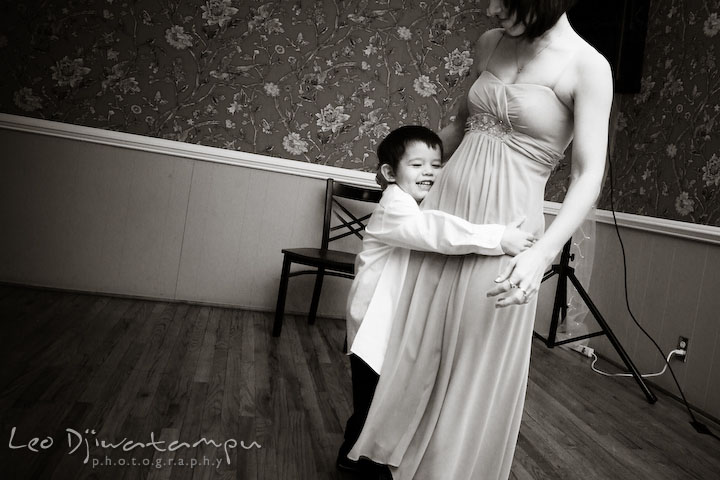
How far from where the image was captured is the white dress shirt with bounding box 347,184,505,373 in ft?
3.98

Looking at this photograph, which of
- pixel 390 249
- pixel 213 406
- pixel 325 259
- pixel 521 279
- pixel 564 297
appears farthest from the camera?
pixel 564 297

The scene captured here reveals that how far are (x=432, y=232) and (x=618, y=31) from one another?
2.71 m

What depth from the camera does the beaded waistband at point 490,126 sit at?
1.26 m

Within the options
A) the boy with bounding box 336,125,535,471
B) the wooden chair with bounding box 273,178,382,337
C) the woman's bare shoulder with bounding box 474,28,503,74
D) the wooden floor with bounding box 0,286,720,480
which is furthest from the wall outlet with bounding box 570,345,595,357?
the woman's bare shoulder with bounding box 474,28,503,74

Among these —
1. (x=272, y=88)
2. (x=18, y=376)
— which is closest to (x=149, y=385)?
(x=18, y=376)

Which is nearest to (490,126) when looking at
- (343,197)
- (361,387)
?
(361,387)

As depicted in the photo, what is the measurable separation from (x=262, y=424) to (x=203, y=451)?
28cm

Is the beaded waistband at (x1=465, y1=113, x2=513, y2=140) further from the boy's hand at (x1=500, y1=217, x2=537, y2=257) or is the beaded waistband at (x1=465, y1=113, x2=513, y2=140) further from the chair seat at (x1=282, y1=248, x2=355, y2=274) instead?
the chair seat at (x1=282, y1=248, x2=355, y2=274)

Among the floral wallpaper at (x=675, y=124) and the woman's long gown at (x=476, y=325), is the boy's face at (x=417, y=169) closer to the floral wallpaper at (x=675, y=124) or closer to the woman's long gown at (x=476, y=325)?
the woman's long gown at (x=476, y=325)

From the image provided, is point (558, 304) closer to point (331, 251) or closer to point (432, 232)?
point (331, 251)

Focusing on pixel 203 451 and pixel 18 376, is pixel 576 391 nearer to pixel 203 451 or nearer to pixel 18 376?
pixel 203 451

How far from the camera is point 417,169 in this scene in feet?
4.92

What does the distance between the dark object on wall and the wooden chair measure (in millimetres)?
1461

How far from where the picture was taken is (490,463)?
1270 mm
